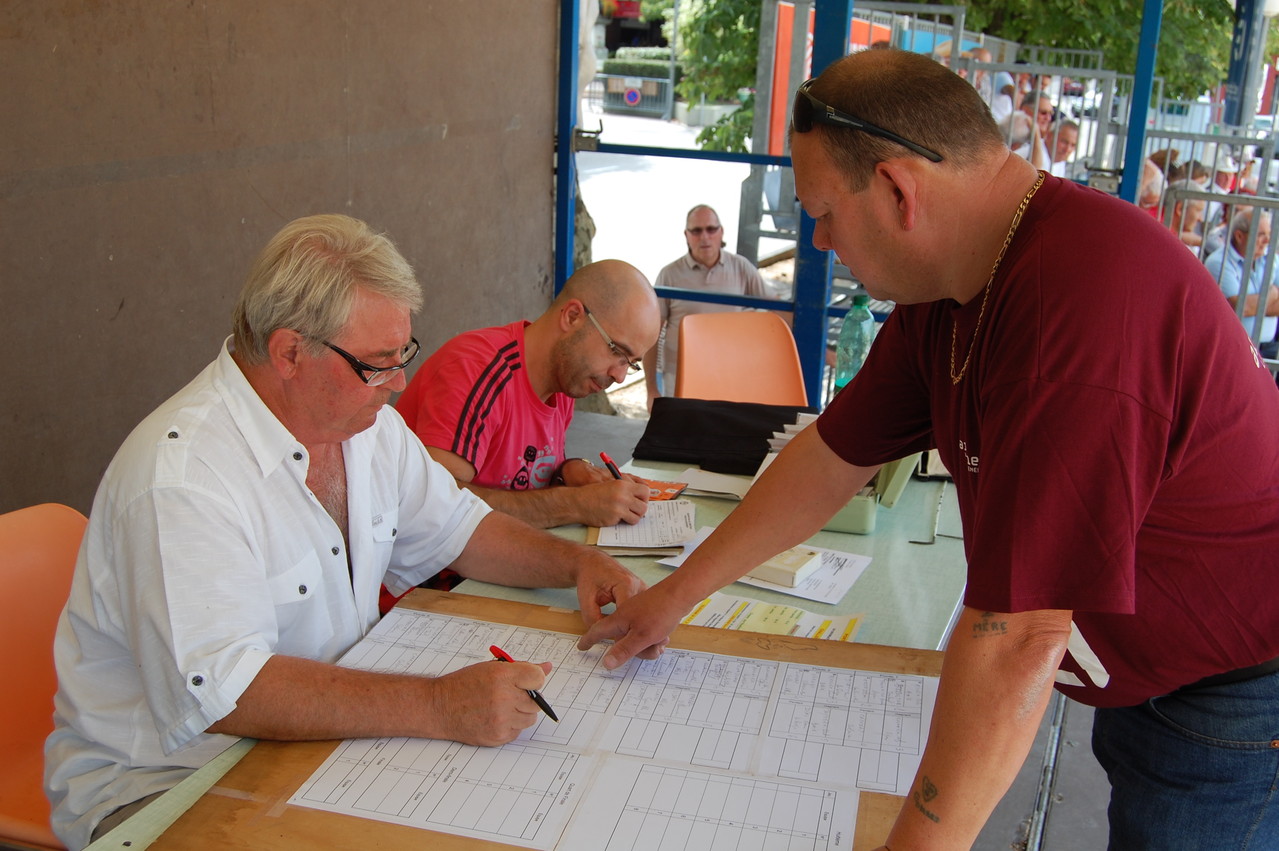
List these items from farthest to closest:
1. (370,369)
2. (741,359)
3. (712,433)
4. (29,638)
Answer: (741,359), (712,433), (29,638), (370,369)

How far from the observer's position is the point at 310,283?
168cm

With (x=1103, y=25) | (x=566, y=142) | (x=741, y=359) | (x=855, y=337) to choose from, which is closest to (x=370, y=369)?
(x=855, y=337)

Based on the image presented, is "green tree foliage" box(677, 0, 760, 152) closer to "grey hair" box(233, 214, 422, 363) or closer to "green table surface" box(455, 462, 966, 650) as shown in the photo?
"green table surface" box(455, 462, 966, 650)

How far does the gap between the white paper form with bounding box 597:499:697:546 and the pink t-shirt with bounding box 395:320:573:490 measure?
0.36 metres

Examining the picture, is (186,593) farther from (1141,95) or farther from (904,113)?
(1141,95)

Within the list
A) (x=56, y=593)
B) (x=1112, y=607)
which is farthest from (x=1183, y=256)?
(x=56, y=593)

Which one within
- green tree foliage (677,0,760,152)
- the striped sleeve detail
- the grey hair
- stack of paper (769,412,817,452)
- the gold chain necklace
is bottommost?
stack of paper (769,412,817,452)

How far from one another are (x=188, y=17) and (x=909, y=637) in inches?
107

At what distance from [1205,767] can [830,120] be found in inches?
38.6

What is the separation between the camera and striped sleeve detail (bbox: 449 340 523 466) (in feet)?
8.45

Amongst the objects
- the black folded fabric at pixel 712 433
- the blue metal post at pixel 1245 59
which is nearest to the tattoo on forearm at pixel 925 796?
the black folded fabric at pixel 712 433

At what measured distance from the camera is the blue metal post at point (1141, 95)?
4.88m

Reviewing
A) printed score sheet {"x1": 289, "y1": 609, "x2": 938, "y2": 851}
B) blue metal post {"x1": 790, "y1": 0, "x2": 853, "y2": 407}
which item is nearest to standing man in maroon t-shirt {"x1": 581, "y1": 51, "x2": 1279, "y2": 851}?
printed score sheet {"x1": 289, "y1": 609, "x2": 938, "y2": 851}

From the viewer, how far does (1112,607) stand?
106 centimetres
